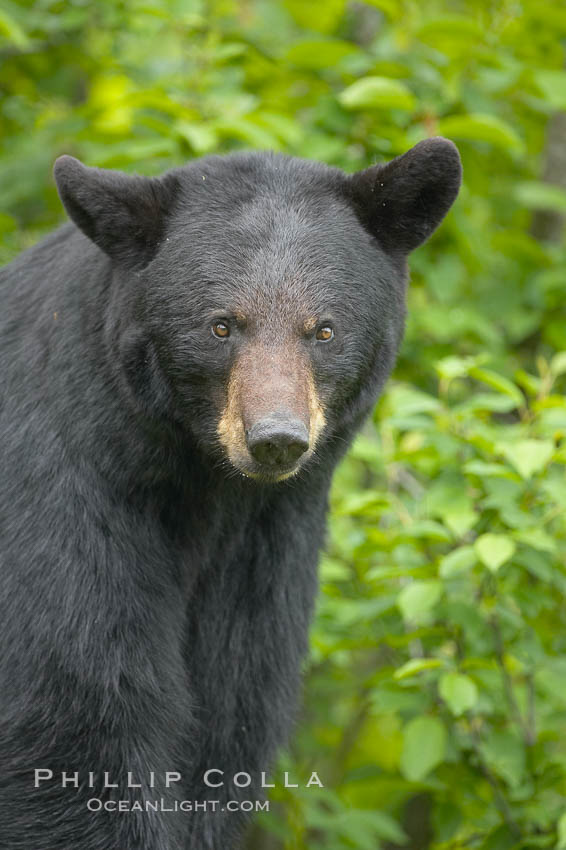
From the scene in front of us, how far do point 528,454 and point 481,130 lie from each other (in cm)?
190

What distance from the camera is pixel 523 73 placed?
5488mm

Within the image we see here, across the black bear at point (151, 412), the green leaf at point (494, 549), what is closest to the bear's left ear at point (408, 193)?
the black bear at point (151, 412)

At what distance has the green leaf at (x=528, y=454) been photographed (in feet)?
12.3

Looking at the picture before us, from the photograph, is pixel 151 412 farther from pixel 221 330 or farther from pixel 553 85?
pixel 553 85

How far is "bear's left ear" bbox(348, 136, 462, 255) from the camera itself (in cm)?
347

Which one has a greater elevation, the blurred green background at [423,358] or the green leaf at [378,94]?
the green leaf at [378,94]

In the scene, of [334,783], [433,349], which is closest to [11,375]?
[433,349]

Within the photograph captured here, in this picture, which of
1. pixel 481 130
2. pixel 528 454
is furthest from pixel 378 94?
pixel 528 454

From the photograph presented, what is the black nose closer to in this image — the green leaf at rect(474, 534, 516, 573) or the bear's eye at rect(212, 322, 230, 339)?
the bear's eye at rect(212, 322, 230, 339)

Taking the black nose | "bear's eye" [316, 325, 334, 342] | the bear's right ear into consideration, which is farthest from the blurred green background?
the bear's right ear

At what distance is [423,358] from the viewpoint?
5906 millimetres

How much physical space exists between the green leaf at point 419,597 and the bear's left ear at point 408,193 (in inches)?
46.1

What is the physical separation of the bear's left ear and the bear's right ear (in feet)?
1.92

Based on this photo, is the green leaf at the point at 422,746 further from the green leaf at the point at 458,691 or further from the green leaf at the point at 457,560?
the green leaf at the point at 457,560
